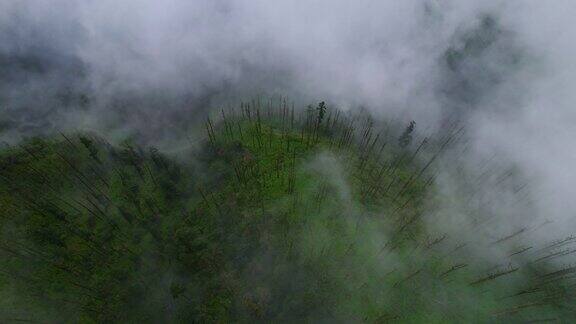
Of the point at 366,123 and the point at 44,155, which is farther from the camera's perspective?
the point at 366,123

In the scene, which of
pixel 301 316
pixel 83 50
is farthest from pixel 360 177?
pixel 83 50

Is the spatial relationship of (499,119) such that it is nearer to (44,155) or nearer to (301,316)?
(301,316)

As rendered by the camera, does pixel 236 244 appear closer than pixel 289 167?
Yes

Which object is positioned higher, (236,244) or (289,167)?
(289,167)
